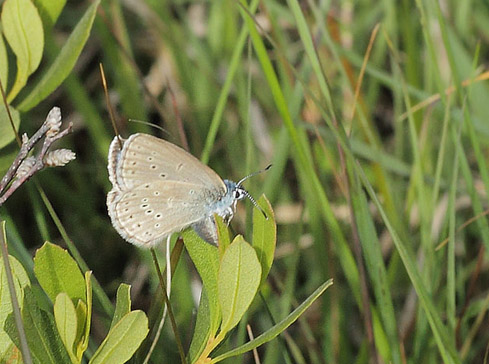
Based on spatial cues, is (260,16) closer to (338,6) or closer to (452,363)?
(338,6)

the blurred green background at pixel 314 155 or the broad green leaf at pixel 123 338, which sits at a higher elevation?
the broad green leaf at pixel 123 338

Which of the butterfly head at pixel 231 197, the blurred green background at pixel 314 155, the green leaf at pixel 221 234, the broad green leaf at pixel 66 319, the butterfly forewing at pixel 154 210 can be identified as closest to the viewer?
the broad green leaf at pixel 66 319

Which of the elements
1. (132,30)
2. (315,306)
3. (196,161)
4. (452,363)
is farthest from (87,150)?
(452,363)

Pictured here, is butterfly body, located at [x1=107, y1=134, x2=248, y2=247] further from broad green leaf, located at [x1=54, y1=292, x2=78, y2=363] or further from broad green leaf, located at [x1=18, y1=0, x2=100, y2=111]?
broad green leaf, located at [x1=54, y1=292, x2=78, y2=363]

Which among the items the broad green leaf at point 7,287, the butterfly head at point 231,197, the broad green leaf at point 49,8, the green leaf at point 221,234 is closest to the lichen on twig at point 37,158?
the broad green leaf at point 7,287

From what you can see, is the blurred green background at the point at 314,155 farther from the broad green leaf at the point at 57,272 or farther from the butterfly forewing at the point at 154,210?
the broad green leaf at the point at 57,272

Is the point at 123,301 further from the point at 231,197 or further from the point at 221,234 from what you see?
the point at 231,197
